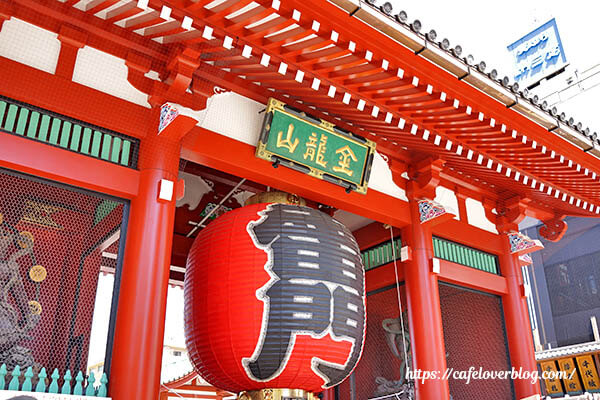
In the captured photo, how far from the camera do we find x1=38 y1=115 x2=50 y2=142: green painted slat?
4.09 metres

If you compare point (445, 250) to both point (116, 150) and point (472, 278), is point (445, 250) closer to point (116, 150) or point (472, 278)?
point (472, 278)

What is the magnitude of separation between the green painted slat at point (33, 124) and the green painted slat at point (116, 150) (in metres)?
0.60

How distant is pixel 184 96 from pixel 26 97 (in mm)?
1297

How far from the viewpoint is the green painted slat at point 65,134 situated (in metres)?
4.17

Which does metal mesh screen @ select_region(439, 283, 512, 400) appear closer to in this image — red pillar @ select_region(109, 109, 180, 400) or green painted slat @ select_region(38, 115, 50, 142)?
red pillar @ select_region(109, 109, 180, 400)

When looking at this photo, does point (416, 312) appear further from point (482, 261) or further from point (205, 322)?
point (205, 322)

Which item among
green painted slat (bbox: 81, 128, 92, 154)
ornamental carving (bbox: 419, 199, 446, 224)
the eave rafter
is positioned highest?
the eave rafter

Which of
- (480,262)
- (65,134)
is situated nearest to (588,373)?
(480,262)

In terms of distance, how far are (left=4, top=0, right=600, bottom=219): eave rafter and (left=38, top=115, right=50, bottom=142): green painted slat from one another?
735 mm

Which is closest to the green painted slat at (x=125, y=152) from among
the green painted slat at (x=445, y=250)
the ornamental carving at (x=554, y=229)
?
the green painted slat at (x=445, y=250)

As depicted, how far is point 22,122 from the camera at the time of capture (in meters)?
4.03

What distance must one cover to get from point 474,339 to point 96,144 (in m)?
5.27

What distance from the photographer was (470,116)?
5152 mm

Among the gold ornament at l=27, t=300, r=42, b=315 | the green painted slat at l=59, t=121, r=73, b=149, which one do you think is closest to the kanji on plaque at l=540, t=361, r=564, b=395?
the gold ornament at l=27, t=300, r=42, b=315
